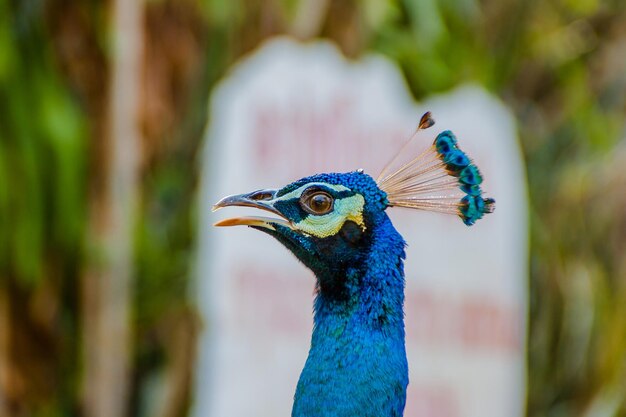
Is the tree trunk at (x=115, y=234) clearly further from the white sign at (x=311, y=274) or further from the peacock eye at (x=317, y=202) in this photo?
the peacock eye at (x=317, y=202)

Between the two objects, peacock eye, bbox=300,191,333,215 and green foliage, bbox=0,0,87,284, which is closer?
peacock eye, bbox=300,191,333,215

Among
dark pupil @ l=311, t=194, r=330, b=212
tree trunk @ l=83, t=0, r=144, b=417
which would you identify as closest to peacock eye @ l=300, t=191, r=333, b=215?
dark pupil @ l=311, t=194, r=330, b=212

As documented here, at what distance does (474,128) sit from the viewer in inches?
106

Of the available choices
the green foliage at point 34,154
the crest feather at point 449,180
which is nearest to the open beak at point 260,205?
the crest feather at point 449,180

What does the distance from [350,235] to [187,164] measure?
1.81 m

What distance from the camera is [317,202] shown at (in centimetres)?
103

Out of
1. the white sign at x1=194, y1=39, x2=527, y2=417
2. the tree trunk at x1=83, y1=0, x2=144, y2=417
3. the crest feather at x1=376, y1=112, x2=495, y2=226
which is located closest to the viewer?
the crest feather at x1=376, y1=112, x2=495, y2=226

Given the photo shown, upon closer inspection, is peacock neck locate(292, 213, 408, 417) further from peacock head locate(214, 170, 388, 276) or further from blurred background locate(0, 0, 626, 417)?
blurred background locate(0, 0, 626, 417)

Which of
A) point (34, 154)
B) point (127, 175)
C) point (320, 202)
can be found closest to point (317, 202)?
point (320, 202)

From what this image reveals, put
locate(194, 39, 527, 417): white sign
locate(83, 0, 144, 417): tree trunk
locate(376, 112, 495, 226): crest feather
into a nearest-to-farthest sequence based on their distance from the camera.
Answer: locate(376, 112, 495, 226): crest feather, locate(194, 39, 527, 417): white sign, locate(83, 0, 144, 417): tree trunk

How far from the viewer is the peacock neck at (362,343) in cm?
97

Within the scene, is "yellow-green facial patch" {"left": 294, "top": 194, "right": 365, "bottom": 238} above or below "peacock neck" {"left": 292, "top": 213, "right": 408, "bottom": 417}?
above

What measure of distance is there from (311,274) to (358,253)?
4.13ft

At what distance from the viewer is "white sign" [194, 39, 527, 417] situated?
2.30m
